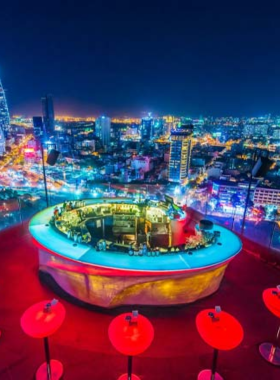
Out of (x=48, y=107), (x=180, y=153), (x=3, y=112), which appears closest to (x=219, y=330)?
(x=180, y=153)

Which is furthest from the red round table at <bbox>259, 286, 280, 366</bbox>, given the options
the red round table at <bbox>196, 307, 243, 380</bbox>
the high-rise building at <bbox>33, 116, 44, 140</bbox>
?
the high-rise building at <bbox>33, 116, 44, 140</bbox>

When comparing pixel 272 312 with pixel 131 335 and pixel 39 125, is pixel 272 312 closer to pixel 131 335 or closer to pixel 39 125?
pixel 131 335

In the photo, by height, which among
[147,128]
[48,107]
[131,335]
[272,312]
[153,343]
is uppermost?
[48,107]

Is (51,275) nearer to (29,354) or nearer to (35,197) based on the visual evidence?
(29,354)

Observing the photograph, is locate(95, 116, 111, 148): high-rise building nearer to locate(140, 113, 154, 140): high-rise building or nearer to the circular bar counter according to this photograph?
locate(140, 113, 154, 140): high-rise building

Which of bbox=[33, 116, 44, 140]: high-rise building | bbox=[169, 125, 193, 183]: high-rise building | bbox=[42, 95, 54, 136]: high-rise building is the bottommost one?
bbox=[169, 125, 193, 183]: high-rise building

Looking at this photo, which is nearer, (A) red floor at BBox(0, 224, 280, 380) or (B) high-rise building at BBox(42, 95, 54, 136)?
(A) red floor at BBox(0, 224, 280, 380)

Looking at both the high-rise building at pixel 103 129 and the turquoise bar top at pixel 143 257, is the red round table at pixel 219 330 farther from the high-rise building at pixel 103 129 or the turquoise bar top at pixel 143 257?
the high-rise building at pixel 103 129

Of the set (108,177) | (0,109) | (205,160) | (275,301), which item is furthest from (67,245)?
(0,109)
